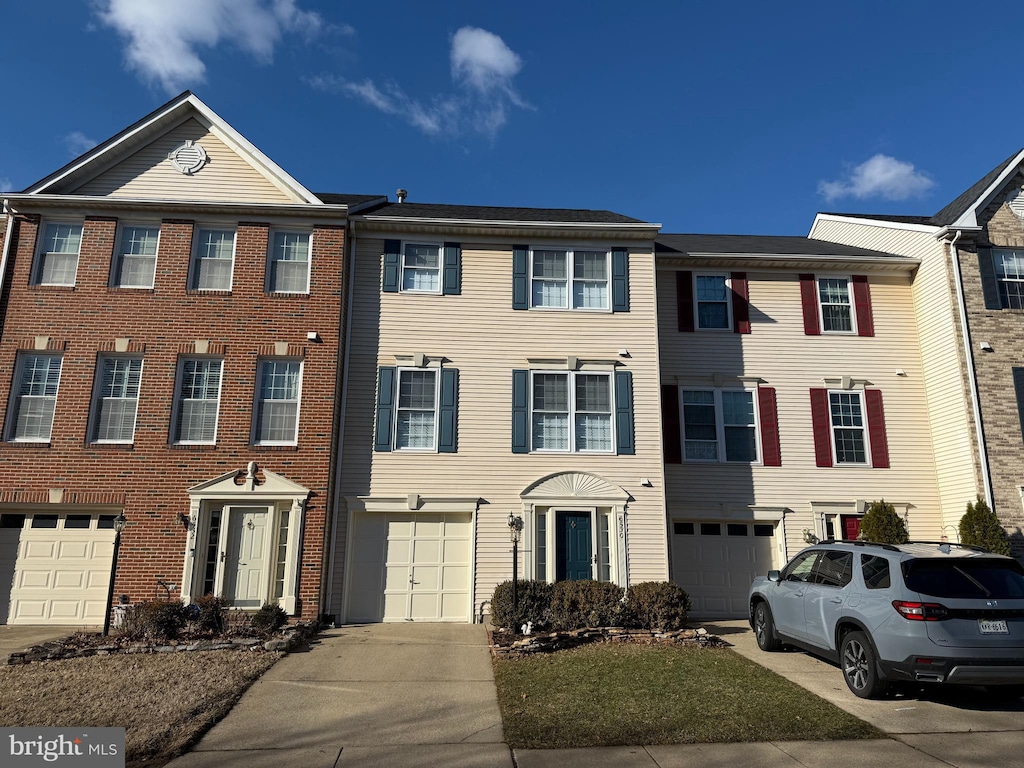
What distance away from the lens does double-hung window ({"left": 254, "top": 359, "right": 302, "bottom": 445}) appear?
13078 millimetres

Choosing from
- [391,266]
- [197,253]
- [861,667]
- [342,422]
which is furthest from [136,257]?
[861,667]

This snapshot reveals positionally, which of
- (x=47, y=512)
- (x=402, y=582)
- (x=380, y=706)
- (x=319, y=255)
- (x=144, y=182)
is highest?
(x=144, y=182)

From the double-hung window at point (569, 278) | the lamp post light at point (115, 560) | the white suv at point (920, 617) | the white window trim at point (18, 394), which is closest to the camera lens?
the white suv at point (920, 617)

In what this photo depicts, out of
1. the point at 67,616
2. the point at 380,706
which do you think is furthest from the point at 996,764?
the point at 67,616

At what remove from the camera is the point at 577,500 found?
1342cm

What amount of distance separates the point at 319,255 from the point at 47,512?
714 cm

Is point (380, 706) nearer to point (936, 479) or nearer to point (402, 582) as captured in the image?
point (402, 582)

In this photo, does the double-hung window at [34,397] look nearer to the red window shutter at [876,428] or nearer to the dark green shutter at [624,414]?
the dark green shutter at [624,414]

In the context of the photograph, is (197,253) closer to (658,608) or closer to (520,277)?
(520,277)

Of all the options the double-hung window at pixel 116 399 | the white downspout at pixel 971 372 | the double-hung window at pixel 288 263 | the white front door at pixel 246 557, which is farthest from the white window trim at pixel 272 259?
the white downspout at pixel 971 372

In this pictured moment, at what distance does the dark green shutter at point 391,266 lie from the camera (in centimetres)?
1434

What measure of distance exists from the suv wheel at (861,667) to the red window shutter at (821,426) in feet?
25.2

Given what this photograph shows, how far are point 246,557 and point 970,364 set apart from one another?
15.2 metres

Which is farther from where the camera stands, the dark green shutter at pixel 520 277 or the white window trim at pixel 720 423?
the white window trim at pixel 720 423
